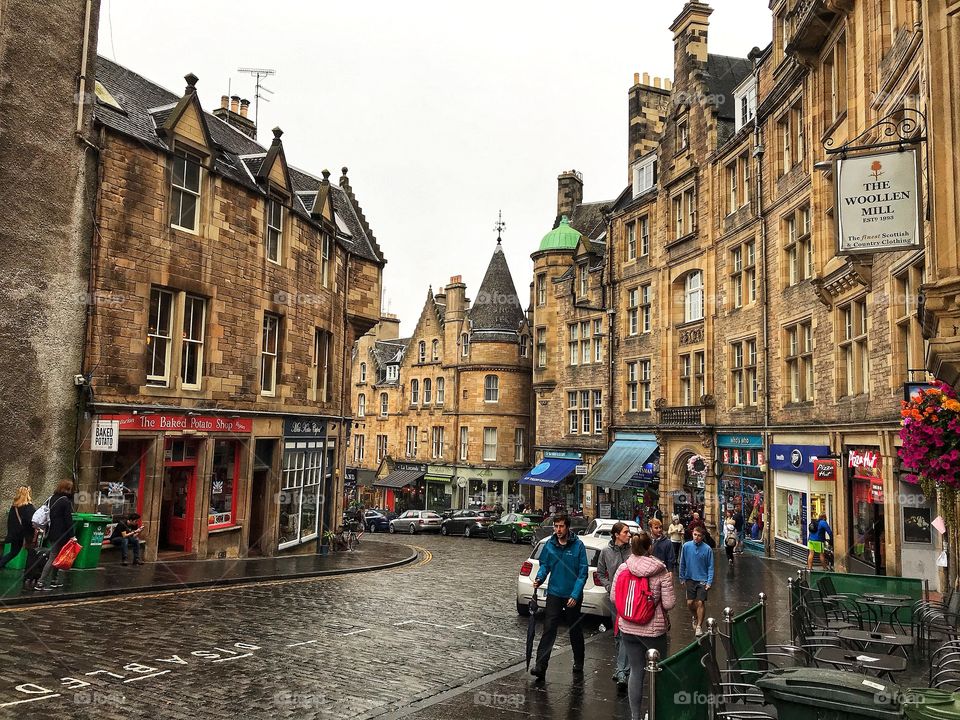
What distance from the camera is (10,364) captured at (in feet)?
49.1

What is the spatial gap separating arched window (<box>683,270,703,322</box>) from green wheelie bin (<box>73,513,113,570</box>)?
22670mm

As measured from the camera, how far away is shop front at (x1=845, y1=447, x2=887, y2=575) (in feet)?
58.2

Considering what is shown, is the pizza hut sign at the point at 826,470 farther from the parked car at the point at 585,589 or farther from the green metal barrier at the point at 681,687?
the green metal barrier at the point at 681,687

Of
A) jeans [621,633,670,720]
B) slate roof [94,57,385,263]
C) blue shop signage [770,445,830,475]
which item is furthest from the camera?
blue shop signage [770,445,830,475]

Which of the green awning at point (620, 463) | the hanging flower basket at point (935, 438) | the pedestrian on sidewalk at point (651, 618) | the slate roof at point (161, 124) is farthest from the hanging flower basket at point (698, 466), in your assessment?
the pedestrian on sidewalk at point (651, 618)

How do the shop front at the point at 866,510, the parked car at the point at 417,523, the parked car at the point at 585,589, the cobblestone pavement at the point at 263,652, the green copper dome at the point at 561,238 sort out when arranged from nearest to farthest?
the cobblestone pavement at the point at 263,652 → the parked car at the point at 585,589 → the shop front at the point at 866,510 → the parked car at the point at 417,523 → the green copper dome at the point at 561,238

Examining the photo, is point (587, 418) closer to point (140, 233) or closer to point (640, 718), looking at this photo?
point (140, 233)

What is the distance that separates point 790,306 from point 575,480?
18.4m

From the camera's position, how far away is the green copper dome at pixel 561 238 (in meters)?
43.1

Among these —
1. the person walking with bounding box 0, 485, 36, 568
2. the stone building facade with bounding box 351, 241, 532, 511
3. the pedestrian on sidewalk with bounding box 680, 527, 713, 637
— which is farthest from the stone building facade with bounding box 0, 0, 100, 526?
the stone building facade with bounding box 351, 241, 532, 511

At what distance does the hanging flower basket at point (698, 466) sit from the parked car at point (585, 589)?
15541 millimetres

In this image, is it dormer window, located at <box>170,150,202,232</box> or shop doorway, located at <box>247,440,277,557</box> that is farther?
shop doorway, located at <box>247,440,277,557</box>

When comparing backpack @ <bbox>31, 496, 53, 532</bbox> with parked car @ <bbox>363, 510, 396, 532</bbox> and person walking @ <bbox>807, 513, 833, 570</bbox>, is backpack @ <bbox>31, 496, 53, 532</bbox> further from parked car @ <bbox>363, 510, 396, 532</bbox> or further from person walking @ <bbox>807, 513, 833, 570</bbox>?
parked car @ <bbox>363, 510, 396, 532</bbox>

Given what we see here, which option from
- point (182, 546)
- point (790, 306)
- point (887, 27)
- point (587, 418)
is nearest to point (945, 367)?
point (887, 27)
